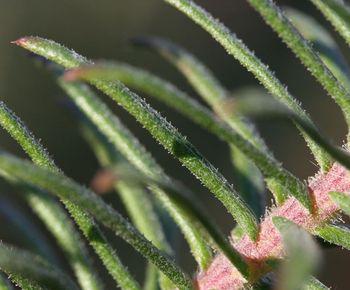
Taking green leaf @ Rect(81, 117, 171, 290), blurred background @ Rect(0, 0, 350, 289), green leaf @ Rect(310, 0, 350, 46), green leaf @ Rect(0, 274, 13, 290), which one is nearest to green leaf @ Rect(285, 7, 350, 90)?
green leaf @ Rect(310, 0, 350, 46)

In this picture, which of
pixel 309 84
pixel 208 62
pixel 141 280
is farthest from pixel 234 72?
pixel 141 280

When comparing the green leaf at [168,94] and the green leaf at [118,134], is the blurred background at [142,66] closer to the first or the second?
the green leaf at [118,134]

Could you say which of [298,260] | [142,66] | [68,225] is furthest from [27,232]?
[142,66]

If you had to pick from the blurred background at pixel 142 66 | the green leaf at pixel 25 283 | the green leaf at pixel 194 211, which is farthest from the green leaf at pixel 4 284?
the blurred background at pixel 142 66

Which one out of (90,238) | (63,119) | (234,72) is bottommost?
(90,238)

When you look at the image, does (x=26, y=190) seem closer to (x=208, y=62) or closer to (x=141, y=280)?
(x=141, y=280)

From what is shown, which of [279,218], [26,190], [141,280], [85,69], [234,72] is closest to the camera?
[85,69]

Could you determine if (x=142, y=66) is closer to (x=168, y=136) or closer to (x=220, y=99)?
(x=220, y=99)
